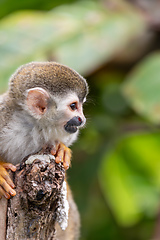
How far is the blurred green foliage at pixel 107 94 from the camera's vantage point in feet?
14.5

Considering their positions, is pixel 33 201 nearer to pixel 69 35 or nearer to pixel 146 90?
pixel 146 90

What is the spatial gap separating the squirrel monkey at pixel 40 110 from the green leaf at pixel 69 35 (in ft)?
4.10

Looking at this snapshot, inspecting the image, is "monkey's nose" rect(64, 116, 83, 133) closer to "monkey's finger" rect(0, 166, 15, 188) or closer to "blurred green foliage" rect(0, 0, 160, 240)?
"monkey's finger" rect(0, 166, 15, 188)

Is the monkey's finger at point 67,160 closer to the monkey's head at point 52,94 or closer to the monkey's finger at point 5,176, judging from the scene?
the monkey's head at point 52,94

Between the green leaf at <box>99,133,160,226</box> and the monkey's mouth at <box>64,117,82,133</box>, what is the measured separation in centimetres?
296

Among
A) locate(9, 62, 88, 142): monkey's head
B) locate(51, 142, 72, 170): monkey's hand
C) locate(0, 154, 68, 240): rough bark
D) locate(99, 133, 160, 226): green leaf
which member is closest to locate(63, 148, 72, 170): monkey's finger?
locate(51, 142, 72, 170): monkey's hand

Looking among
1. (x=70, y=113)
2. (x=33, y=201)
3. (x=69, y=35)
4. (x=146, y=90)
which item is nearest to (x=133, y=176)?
(x=146, y=90)

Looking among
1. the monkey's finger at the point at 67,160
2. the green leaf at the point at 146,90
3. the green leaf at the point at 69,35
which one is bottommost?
the green leaf at the point at 146,90

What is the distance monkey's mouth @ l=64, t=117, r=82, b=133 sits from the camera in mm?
2602

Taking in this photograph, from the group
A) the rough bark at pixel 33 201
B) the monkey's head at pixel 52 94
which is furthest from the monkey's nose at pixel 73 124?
the rough bark at pixel 33 201

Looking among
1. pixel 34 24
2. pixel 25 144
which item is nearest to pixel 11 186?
pixel 25 144

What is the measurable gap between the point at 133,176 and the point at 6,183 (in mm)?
3605

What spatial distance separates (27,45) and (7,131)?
6.65 ft

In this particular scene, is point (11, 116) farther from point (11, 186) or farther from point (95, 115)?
point (95, 115)
